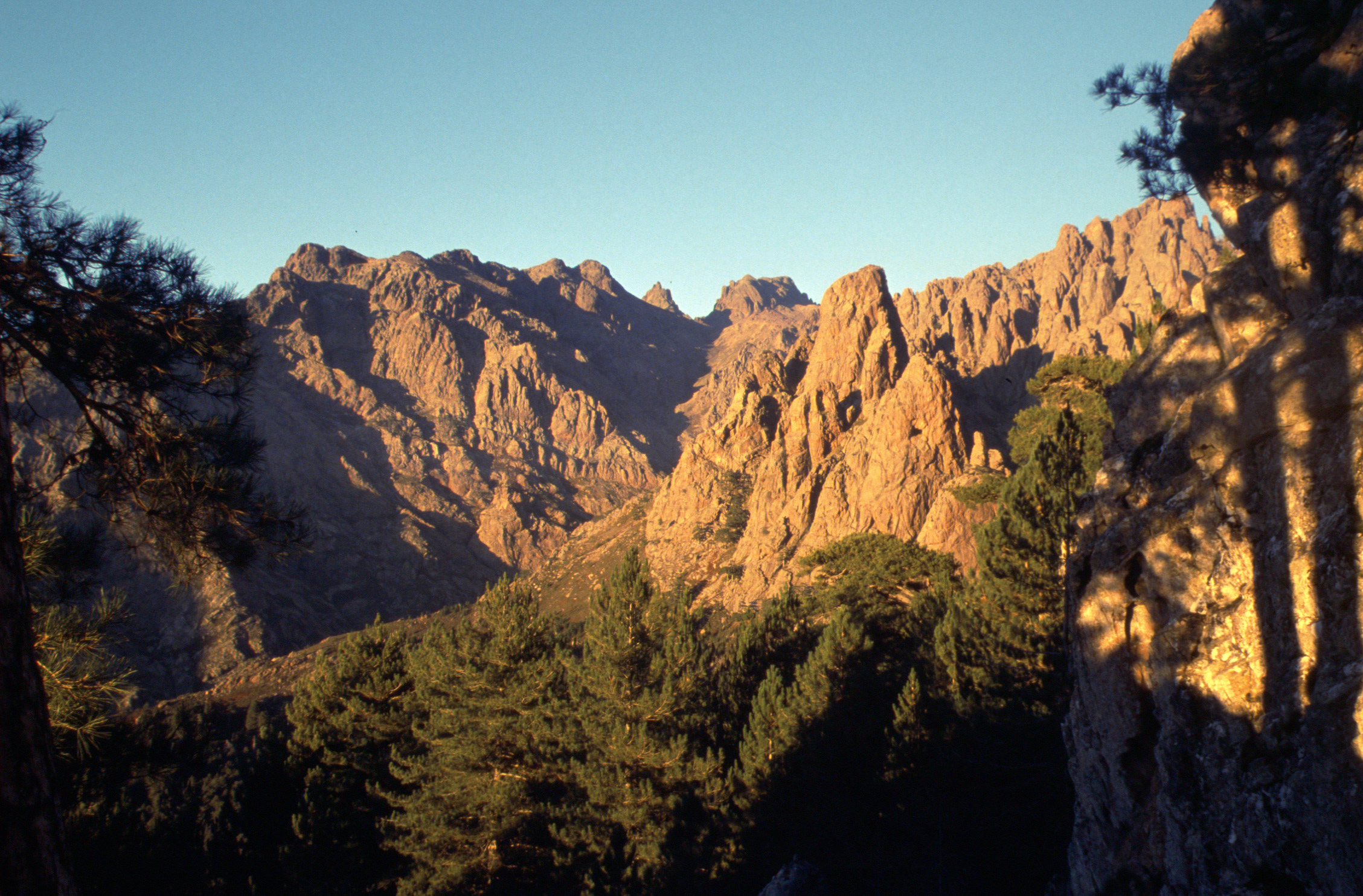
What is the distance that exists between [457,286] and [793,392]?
400 feet

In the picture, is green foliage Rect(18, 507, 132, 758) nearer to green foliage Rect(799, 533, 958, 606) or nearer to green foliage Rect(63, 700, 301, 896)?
green foliage Rect(63, 700, 301, 896)

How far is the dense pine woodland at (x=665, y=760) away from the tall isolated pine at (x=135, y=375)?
A: 496 inches

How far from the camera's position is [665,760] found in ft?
62.8

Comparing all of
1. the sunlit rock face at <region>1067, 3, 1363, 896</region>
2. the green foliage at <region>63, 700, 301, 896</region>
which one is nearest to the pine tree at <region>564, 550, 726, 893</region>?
the green foliage at <region>63, 700, 301, 896</region>

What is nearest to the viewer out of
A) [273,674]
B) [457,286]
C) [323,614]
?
[273,674]

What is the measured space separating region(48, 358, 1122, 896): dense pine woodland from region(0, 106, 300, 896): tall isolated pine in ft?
41.4

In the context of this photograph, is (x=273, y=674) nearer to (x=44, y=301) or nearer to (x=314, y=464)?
(x=314, y=464)

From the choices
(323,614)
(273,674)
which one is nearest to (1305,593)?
(273,674)

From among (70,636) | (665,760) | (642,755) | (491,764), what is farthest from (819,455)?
(70,636)

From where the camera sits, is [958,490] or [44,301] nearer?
[44,301]

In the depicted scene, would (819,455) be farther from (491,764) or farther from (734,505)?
(491,764)

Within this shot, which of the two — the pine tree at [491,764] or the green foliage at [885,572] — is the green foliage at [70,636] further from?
the green foliage at [885,572]

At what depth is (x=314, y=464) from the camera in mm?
125500

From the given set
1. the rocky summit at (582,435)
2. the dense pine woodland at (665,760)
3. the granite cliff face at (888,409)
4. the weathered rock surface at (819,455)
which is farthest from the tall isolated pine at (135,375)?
the weathered rock surface at (819,455)
